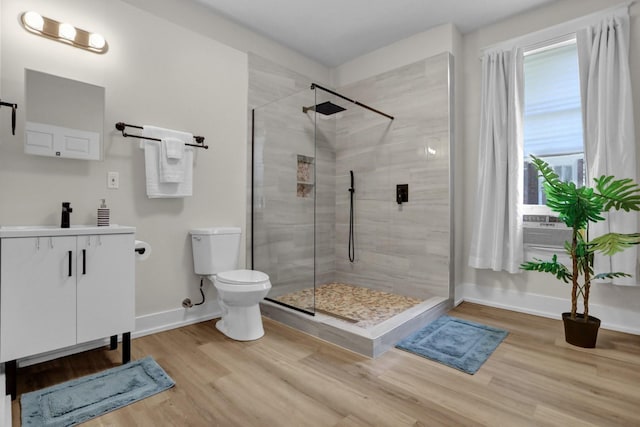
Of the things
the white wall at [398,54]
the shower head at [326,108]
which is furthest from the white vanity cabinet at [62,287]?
the white wall at [398,54]

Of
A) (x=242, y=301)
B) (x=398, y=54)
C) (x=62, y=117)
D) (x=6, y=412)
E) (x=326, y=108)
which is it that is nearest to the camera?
(x=6, y=412)

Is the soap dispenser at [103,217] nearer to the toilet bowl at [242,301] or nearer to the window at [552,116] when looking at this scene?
the toilet bowl at [242,301]

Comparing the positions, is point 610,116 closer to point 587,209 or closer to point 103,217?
point 587,209

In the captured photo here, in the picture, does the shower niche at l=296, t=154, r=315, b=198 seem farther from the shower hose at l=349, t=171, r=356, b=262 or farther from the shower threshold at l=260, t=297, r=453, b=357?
Answer: the shower hose at l=349, t=171, r=356, b=262

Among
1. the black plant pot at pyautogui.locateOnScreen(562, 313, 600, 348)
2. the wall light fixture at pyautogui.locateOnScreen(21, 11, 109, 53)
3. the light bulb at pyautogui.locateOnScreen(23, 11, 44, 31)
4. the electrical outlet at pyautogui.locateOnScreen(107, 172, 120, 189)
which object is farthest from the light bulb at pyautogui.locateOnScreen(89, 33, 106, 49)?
the black plant pot at pyautogui.locateOnScreen(562, 313, 600, 348)

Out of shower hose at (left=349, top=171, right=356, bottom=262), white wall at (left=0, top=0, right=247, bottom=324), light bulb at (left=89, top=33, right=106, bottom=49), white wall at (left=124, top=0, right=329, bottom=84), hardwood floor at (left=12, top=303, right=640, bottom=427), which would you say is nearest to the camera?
hardwood floor at (left=12, top=303, right=640, bottom=427)

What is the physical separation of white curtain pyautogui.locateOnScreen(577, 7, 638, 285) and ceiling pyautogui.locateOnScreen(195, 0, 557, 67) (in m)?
0.60

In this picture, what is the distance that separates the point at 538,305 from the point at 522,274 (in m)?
0.28

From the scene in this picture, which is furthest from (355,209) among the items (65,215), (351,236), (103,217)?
(65,215)

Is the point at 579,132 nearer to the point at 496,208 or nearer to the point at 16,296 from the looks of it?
the point at 496,208

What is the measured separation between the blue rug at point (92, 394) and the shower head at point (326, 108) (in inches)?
86.6

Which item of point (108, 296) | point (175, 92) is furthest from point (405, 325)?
point (175, 92)

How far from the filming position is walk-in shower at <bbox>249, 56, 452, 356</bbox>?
273 centimetres

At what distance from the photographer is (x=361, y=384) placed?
5.77 ft
